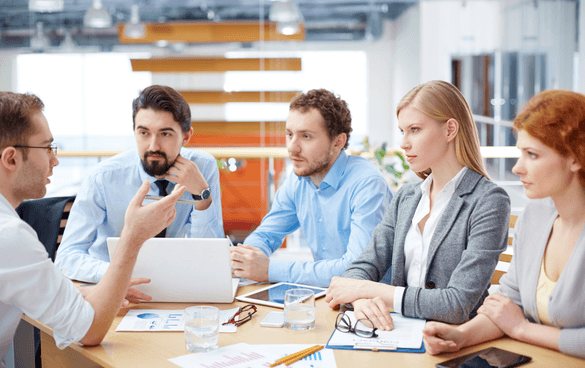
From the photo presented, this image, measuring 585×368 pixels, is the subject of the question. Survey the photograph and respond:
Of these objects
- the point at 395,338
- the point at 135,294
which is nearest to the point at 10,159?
the point at 135,294

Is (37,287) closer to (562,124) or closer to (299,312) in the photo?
(299,312)

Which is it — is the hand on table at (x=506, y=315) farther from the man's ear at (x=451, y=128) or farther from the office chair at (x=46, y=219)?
the office chair at (x=46, y=219)

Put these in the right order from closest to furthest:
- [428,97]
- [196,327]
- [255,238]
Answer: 1. [196,327]
2. [428,97]
3. [255,238]

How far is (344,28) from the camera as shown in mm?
6867

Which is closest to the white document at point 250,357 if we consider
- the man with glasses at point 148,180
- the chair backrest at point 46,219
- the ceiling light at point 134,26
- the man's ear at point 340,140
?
the man with glasses at point 148,180

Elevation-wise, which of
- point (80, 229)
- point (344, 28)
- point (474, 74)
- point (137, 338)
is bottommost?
point (137, 338)

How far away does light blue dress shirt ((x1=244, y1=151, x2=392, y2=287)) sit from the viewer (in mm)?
2080

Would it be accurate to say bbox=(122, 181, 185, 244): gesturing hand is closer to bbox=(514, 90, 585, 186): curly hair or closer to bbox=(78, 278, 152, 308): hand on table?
bbox=(78, 278, 152, 308): hand on table

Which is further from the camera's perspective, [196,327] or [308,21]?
[308,21]

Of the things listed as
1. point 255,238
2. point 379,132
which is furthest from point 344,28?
point 255,238

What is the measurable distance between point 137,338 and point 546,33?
6.90 meters

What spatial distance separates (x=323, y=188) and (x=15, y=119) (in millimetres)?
1221

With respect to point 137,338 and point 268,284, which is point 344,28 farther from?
point 137,338

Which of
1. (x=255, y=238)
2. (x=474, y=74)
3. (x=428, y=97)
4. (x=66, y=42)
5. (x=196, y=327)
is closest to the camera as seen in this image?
(x=196, y=327)
